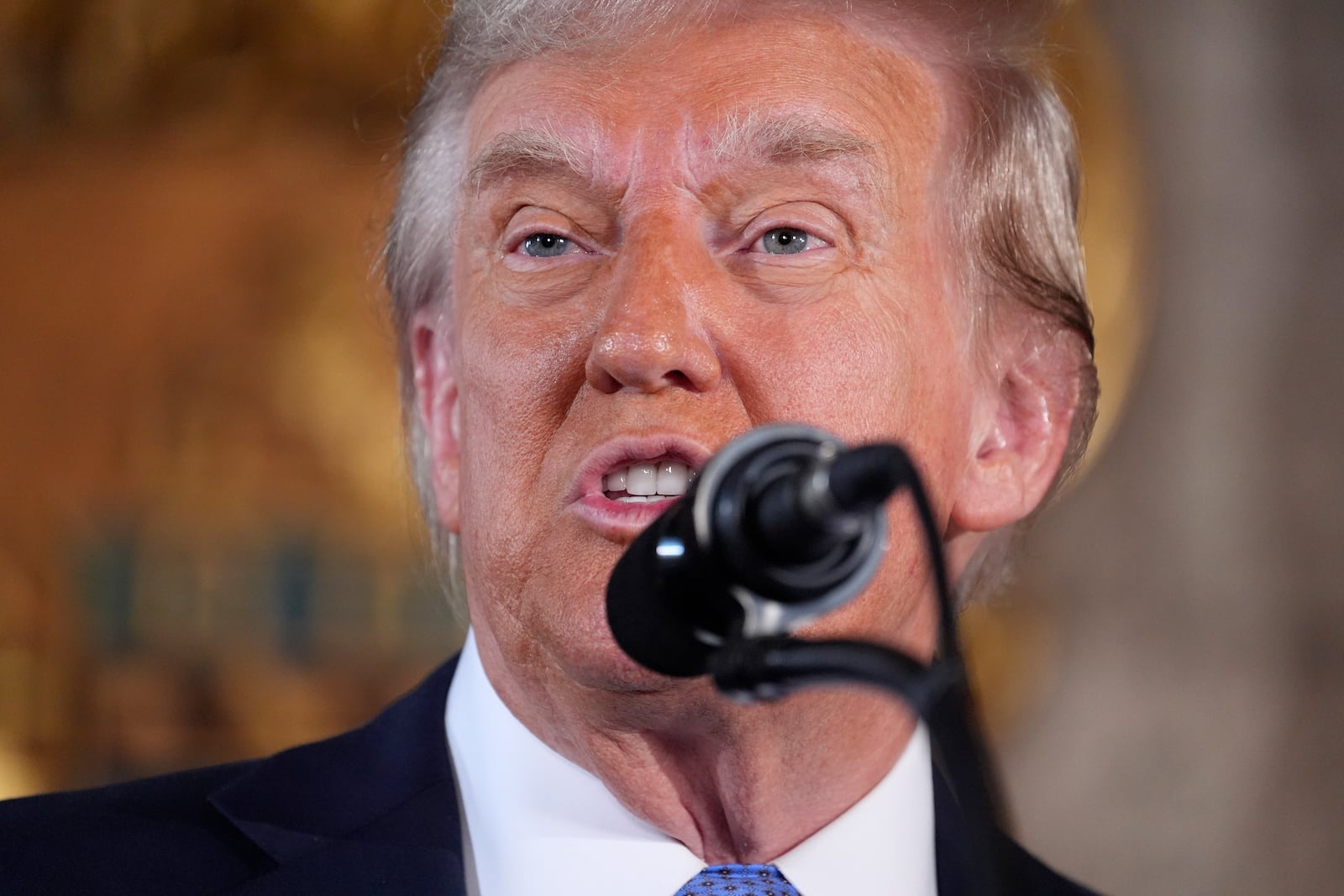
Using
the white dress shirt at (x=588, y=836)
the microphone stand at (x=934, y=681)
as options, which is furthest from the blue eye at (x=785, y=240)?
the microphone stand at (x=934, y=681)

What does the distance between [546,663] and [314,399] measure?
1.79 meters

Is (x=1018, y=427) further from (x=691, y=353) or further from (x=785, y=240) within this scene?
(x=691, y=353)

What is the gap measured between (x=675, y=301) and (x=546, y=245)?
25 centimetres

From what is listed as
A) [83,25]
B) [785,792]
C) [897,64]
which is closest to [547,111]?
[897,64]

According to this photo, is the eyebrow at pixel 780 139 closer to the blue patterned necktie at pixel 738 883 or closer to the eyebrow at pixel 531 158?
the eyebrow at pixel 531 158

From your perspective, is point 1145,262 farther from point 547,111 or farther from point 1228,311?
point 547,111

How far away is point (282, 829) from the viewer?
1.77 m

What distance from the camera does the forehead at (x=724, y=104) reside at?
175cm

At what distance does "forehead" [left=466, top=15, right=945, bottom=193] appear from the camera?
175 centimetres

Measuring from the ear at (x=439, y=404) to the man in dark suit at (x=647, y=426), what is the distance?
0.7 inches

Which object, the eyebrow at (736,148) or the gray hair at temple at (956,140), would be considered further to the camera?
the gray hair at temple at (956,140)

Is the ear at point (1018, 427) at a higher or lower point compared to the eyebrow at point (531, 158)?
lower

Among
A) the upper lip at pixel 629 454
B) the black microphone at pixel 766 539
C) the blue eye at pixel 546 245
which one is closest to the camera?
the black microphone at pixel 766 539

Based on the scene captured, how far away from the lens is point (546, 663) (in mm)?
1708
